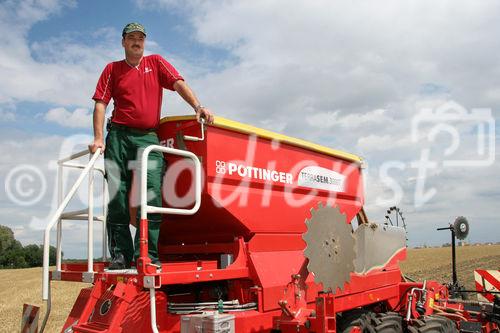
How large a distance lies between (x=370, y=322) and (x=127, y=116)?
11.3 ft

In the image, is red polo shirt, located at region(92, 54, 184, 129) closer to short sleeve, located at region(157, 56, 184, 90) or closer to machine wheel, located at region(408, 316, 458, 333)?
short sleeve, located at region(157, 56, 184, 90)

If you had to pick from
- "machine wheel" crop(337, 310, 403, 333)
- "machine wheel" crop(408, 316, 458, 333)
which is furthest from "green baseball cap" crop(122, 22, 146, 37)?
"machine wheel" crop(408, 316, 458, 333)

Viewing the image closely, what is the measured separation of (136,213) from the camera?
15.0 ft

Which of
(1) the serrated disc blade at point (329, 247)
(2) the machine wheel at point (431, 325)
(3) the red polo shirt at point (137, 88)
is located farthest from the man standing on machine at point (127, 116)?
(2) the machine wheel at point (431, 325)

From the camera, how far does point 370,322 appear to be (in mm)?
5566

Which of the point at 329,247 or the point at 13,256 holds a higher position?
the point at 329,247

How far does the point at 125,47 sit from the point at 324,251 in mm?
2619

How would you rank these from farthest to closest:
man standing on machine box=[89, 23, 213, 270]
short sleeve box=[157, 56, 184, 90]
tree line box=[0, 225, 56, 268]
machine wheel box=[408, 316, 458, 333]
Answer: tree line box=[0, 225, 56, 268] → machine wheel box=[408, 316, 458, 333] → short sleeve box=[157, 56, 184, 90] → man standing on machine box=[89, 23, 213, 270]

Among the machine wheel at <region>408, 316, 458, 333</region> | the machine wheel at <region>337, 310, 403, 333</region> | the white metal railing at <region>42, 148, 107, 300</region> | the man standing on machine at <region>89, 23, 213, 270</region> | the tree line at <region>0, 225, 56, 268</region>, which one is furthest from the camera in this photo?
the tree line at <region>0, 225, 56, 268</region>

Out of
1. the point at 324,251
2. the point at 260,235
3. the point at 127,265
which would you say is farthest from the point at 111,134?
the point at 324,251

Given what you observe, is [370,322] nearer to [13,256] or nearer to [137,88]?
[137,88]

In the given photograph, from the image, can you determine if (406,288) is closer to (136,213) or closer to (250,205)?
(250,205)

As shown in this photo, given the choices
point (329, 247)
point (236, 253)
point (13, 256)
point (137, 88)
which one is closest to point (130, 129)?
point (137, 88)

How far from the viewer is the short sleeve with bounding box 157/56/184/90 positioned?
4.64 meters
